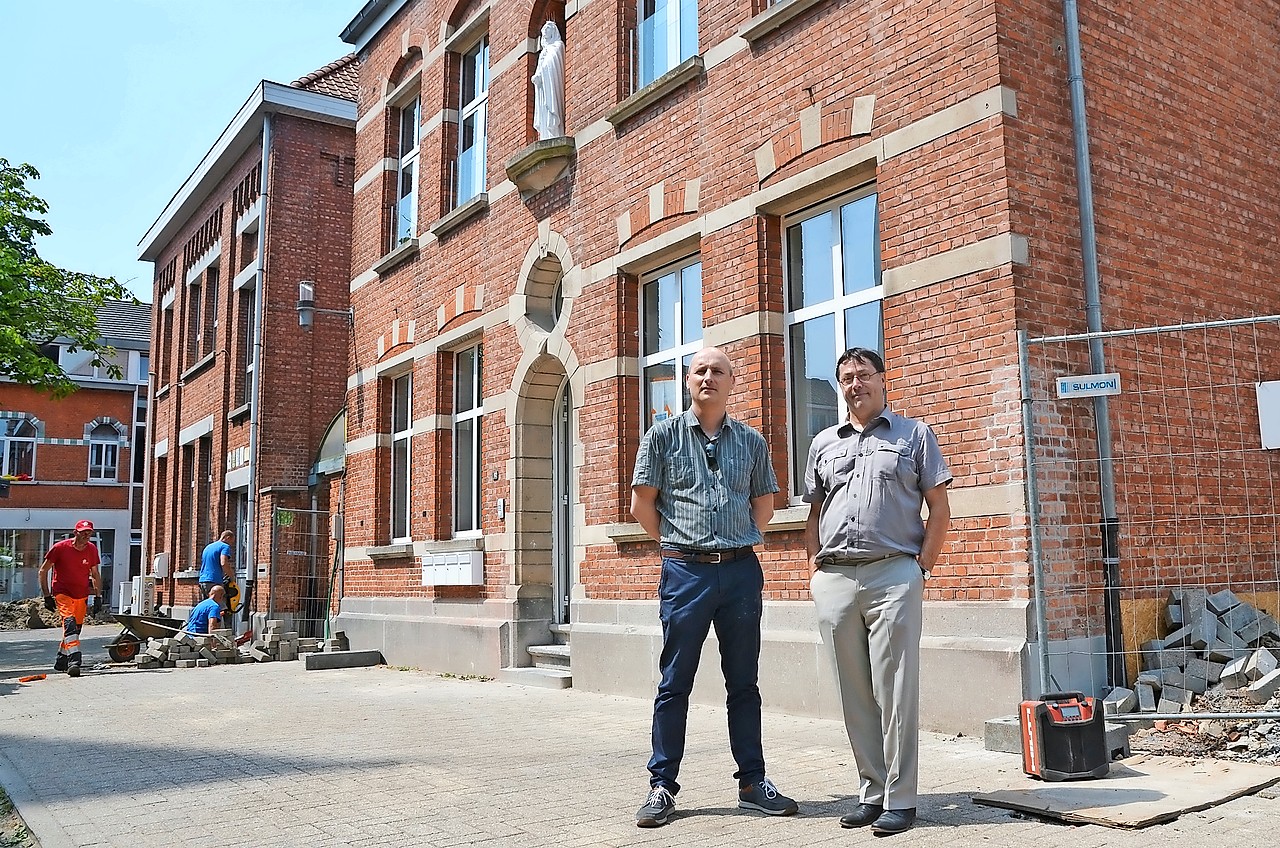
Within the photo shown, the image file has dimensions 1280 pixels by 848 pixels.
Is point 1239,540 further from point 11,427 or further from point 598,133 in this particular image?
point 11,427

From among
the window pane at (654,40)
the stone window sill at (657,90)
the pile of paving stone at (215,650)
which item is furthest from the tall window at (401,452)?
the window pane at (654,40)

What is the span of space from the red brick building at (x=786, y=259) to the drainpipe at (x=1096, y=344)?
7 cm

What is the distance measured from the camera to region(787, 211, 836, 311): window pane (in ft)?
28.0

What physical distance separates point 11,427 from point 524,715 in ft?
113

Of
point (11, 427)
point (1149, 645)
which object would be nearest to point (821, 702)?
point (1149, 645)

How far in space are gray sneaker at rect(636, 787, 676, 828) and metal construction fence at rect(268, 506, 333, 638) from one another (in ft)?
46.2

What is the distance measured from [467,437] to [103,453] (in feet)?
96.5

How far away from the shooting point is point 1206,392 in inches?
321

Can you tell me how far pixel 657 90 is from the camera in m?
10.0

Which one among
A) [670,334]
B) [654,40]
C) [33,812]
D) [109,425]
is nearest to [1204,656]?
[670,334]

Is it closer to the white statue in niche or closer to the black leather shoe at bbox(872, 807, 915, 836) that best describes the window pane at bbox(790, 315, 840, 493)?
the black leather shoe at bbox(872, 807, 915, 836)

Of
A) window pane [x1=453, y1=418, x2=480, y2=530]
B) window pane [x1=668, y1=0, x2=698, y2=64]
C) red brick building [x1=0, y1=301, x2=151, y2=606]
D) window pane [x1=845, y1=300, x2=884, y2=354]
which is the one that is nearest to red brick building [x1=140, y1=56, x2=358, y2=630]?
window pane [x1=453, y1=418, x2=480, y2=530]

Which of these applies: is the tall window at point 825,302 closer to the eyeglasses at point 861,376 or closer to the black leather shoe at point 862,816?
the eyeglasses at point 861,376

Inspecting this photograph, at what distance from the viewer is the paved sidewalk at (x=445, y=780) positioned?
4.60 meters
